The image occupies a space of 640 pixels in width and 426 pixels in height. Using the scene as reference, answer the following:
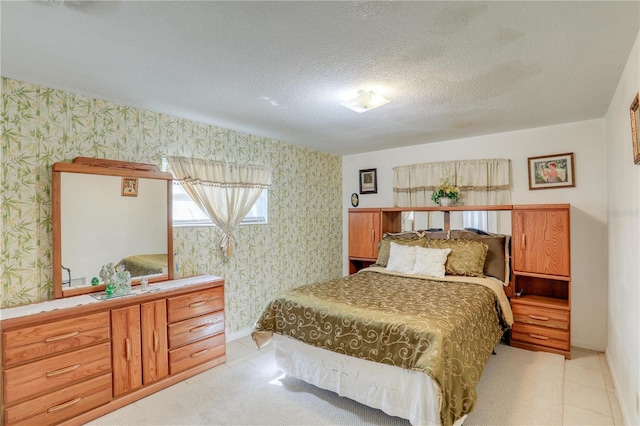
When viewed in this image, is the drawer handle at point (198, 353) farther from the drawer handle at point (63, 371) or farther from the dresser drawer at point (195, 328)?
the drawer handle at point (63, 371)

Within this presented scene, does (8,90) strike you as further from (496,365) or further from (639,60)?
(496,365)

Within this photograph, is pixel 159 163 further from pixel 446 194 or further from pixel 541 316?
pixel 541 316

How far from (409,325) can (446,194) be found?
236 cm

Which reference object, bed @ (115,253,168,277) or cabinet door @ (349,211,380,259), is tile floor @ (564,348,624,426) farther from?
bed @ (115,253,168,277)

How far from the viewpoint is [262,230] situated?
403 cm

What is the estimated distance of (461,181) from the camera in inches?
160

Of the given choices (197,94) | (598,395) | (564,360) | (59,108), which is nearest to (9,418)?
(59,108)

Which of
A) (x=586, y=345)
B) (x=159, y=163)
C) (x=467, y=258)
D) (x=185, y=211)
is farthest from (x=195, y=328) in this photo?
(x=586, y=345)

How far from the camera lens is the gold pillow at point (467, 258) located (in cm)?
342

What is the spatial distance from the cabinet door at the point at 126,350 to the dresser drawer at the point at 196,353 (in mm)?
281

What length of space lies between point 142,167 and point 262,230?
61.2 inches

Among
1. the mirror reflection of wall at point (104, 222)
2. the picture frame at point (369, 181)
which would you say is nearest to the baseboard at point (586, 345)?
the picture frame at point (369, 181)

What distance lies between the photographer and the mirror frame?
2.42m

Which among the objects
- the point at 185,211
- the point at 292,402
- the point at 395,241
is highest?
the point at 185,211
